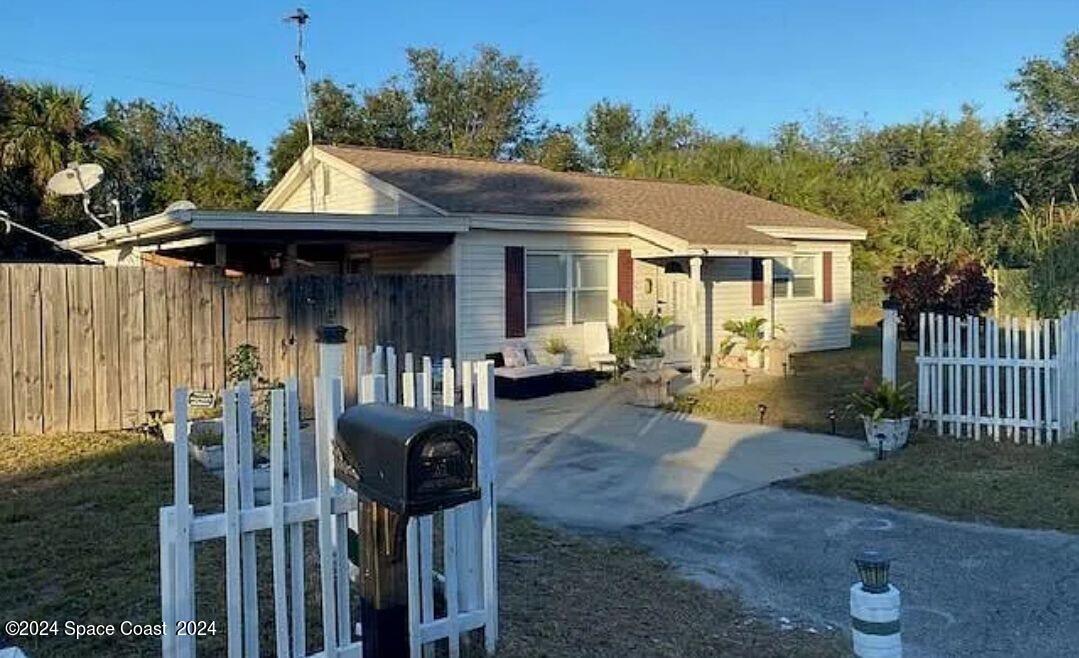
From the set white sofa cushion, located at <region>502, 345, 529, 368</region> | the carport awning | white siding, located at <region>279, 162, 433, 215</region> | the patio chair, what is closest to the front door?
the patio chair

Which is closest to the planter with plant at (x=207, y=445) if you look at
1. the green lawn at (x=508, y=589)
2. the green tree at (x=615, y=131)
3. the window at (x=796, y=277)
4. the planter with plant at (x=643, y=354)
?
the green lawn at (x=508, y=589)

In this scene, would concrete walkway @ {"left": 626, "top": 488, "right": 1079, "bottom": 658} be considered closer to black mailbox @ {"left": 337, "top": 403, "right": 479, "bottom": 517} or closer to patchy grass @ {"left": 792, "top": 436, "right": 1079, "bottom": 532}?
patchy grass @ {"left": 792, "top": 436, "right": 1079, "bottom": 532}

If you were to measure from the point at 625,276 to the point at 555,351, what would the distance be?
86.7 inches

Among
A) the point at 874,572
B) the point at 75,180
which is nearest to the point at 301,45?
the point at 75,180

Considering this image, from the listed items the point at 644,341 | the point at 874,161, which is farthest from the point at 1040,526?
the point at 874,161

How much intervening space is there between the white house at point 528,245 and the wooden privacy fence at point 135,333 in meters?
0.84

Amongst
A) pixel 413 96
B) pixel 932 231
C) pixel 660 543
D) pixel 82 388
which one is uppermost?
pixel 413 96

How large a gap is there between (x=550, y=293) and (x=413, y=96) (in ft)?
89.5

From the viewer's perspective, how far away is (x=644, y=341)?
1319 centimetres

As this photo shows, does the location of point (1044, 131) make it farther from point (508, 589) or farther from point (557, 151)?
point (508, 589)

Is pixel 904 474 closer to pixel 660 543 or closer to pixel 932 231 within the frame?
pixel 660 543

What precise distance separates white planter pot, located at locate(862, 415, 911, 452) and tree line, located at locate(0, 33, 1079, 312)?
13.6 metres

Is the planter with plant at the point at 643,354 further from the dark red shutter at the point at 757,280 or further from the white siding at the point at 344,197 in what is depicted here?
the white siding at the point at 344,197

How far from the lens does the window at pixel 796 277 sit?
17922 millimetres
